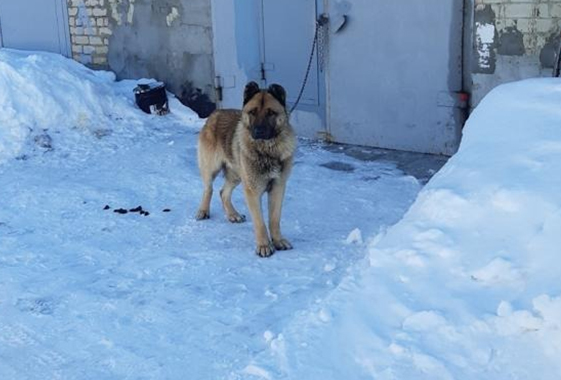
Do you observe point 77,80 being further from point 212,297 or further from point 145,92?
point 212,297

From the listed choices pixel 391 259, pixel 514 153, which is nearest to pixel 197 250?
pixel 391 259

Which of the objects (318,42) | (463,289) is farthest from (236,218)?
(318,42)

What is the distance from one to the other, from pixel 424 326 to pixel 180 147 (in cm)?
549

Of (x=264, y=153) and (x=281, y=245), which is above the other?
(x=264, y=153)

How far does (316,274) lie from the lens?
4883 mm

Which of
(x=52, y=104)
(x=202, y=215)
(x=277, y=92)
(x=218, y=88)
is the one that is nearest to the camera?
(x=277, y=92)

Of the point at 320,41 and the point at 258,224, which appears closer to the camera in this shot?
the point at 258,224

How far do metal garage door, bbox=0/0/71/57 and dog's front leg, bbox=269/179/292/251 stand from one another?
6.59 meters

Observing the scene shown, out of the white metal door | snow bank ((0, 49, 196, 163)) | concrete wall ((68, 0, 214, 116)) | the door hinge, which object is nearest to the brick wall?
concrete wall ((68, 0, 214, 116))

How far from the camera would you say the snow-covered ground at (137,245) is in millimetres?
4102

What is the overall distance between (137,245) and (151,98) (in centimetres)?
423

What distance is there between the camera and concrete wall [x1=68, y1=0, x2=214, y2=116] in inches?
373

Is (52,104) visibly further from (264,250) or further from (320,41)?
(264,250)

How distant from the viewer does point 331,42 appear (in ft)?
27.0
